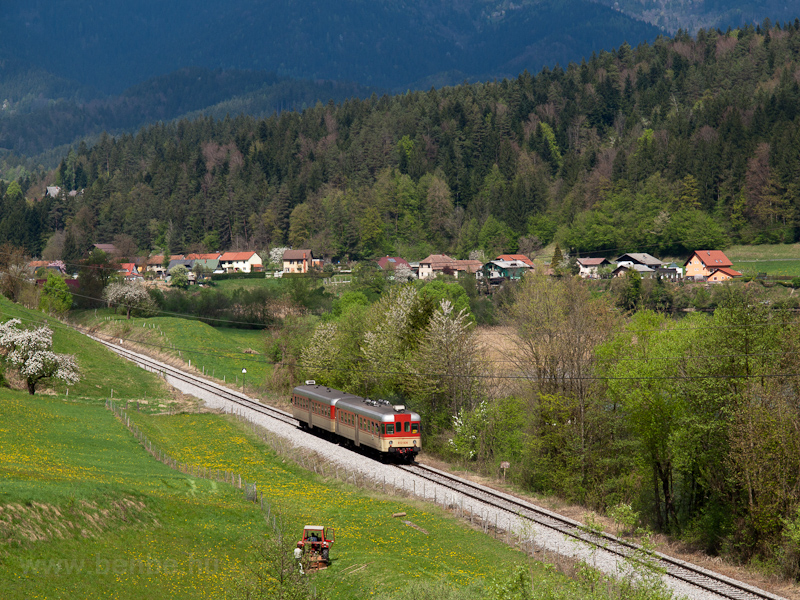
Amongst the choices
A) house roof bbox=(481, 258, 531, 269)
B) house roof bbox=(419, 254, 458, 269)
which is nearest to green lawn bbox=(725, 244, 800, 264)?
house roof bbox=(481, 258, 531, 269)

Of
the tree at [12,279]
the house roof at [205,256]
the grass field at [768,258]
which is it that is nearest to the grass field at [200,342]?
the tree at [12,279]

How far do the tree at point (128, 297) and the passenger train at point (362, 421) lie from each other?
61.9 m

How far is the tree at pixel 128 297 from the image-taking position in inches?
4469

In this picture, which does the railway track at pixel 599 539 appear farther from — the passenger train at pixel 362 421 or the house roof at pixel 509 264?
the house roof at pixel 509 264

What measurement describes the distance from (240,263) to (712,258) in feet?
324

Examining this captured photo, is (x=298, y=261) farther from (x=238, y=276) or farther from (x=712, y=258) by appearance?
(x=712, y=258)

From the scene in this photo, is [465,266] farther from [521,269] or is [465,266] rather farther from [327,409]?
[327,409]

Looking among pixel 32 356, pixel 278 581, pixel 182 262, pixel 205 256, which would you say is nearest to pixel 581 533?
pixel 278 581

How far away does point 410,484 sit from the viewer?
4294cm

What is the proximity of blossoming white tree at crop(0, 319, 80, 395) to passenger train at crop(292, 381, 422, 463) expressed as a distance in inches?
757

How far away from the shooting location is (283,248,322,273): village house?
569ft

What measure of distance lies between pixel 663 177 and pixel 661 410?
13506 cm

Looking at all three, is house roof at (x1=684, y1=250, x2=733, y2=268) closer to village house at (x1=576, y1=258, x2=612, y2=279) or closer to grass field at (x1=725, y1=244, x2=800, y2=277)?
grass field at (x1=725, y1=244, x2=800, y2=277)

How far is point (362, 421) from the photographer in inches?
1941
